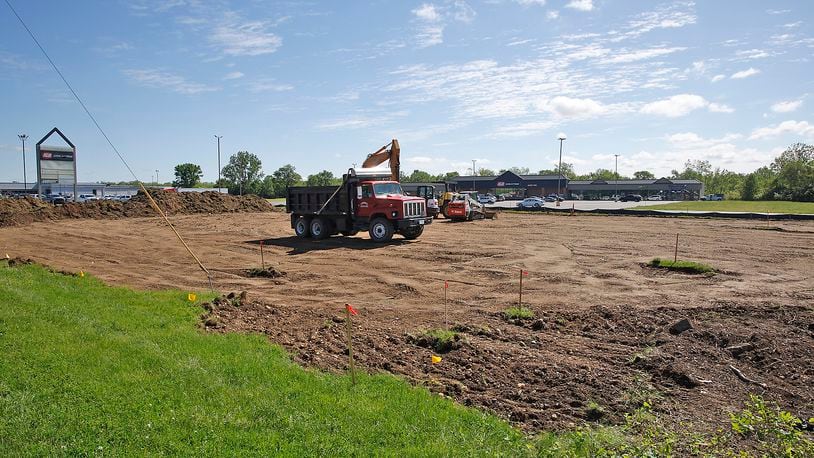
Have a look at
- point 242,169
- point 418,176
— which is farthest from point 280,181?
point 418,176

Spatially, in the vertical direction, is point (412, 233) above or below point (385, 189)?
below

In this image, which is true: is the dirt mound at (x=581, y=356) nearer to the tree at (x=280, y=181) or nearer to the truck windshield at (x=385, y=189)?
the truck windshield at (x=385, y=189)

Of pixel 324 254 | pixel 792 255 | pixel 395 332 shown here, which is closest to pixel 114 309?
pixel 395 332

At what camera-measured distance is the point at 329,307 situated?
11797 millimetres

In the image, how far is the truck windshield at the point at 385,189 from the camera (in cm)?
2333

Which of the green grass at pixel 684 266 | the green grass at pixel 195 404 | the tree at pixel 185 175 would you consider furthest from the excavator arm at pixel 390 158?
the tree at pixel 185 175

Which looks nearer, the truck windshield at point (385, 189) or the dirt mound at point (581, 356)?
the dirt mound at point (581, 356)

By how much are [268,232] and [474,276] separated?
16.5m

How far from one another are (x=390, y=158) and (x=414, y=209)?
5.86m

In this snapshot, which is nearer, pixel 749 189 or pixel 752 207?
pixel 752 207

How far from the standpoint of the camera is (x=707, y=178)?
130375 mm

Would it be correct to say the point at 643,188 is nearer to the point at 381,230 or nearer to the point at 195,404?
the point at 381,230

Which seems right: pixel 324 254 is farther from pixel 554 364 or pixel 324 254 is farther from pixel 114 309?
pixel 554 364

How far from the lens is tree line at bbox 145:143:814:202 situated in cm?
8094
